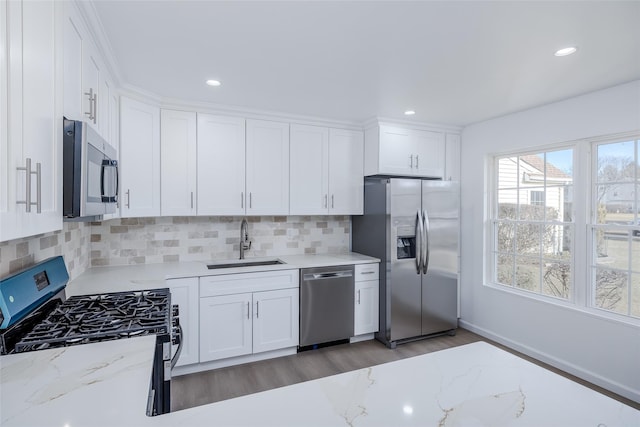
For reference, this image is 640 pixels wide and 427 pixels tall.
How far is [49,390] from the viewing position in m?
0.99

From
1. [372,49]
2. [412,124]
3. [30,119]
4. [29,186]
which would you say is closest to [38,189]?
[29,186]

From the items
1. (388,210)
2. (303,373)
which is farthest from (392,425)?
(388,210)

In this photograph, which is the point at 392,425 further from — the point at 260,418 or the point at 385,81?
the point at 385,81

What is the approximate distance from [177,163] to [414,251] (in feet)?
8.36

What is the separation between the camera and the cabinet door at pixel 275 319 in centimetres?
308

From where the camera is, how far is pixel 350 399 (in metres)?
0.91

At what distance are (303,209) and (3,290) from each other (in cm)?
256

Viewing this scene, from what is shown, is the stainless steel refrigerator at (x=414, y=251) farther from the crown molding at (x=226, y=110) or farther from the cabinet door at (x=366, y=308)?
the crown molding at (x=226, y=110)

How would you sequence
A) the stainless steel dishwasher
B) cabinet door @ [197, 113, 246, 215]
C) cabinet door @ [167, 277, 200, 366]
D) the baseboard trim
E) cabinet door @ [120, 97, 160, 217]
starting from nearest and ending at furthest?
the baseboard trim < cabinet door @ [120, 97, 160, 217] < cabinet door @ [167, 277, 200, 366] < cabinet door @ [197, 113, 246, 215] < the stainless steel dishwasher

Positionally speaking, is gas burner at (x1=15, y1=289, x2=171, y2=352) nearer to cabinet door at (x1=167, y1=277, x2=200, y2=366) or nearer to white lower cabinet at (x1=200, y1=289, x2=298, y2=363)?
cabinet door at (x1=167, y1=277, x2=200, y2=366)

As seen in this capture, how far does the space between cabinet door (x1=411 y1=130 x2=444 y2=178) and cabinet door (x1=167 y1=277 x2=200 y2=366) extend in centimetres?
268

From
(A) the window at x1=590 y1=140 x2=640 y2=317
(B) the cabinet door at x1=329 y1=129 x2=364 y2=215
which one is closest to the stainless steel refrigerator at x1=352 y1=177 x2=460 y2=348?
(B) the cabinet door at x1=329 y1=129 x2=364 y2=215

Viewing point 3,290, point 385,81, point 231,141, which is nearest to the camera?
point 3,290

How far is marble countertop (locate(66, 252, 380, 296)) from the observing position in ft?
7.34
